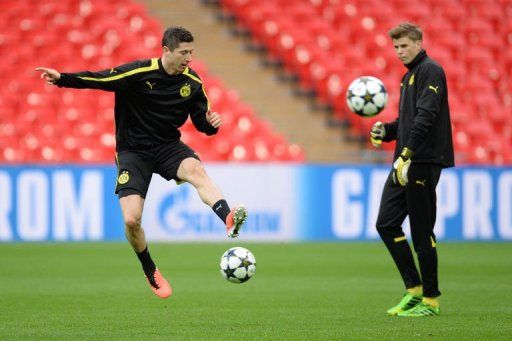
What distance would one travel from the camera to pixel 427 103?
25.3ft

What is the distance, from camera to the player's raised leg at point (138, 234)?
26.8 feet

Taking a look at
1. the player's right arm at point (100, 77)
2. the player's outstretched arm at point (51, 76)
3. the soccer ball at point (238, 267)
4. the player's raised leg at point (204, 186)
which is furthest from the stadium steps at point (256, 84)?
the player's outstretched arm at point (51, 76)

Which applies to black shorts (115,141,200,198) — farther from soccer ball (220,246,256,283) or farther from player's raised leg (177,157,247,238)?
soccer ball (220,246,256,283)

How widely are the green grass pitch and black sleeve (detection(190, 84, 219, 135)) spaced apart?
150cm

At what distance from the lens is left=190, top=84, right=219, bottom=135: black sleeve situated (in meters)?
8.64

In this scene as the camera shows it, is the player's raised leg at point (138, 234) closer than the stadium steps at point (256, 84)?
Yes

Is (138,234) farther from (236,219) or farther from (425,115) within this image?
(425,115)

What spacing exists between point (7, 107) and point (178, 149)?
10578mm

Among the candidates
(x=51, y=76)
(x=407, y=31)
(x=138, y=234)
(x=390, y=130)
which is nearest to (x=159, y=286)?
(x=138, y=234)

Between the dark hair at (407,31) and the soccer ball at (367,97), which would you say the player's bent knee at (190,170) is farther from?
the dark hair at (407,31)

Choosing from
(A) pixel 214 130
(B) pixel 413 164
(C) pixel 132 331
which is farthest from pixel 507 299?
(C) pixel 132 331

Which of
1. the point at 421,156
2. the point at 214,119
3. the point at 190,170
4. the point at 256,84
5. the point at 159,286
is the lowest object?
the point at 159,286

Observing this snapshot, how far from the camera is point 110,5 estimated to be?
20078 millimetres

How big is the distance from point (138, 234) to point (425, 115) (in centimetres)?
251
